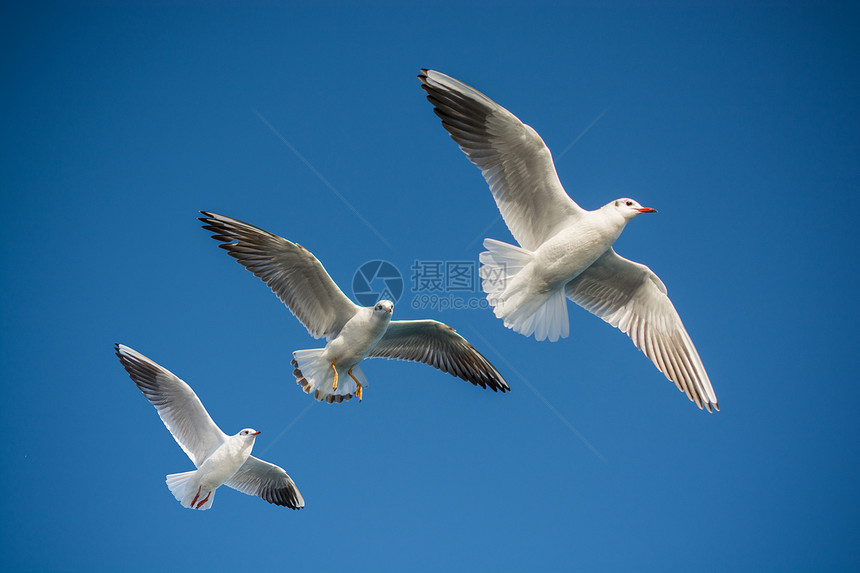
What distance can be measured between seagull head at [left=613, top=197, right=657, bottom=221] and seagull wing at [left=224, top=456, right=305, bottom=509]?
5.52 m

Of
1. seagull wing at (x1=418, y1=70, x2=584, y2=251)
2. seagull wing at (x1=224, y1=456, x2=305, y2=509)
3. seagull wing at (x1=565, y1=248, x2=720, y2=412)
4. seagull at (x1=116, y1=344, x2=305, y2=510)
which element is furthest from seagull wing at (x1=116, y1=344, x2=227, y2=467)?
seagull wing at (x1=565, y1=248, x2=720, y2=412)

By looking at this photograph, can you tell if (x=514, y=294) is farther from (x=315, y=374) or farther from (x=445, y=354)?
(x=315, y=374)

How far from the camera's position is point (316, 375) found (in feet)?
25.3

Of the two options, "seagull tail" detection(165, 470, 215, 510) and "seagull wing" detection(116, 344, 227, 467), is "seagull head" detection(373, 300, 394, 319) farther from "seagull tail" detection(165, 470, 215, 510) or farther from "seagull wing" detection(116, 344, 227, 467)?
"seagull tail" detection(165, 470, 215, 510)

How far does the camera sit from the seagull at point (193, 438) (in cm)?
873

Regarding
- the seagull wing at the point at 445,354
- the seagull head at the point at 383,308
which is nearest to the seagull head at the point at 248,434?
the seagull wing at the point at 445,354

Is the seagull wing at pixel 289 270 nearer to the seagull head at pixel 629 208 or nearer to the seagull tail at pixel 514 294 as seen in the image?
the seagull tail at pixel 514 294

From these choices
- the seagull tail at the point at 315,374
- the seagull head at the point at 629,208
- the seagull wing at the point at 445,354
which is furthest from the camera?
the seagull wing at the point at 445,354

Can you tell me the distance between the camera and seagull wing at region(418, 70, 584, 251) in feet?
21.7

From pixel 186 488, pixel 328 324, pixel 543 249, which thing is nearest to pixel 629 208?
pixel 543 249

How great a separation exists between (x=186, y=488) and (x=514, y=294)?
485 cm

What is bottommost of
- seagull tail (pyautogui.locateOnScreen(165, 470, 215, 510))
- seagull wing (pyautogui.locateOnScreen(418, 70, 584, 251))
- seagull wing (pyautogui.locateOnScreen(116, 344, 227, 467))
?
seagull tail (pyautogui.locateOnScreen(165, 470, 215, 510))

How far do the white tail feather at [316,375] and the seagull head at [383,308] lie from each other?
807mm

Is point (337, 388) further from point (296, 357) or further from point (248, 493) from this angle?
point (248, 493)
